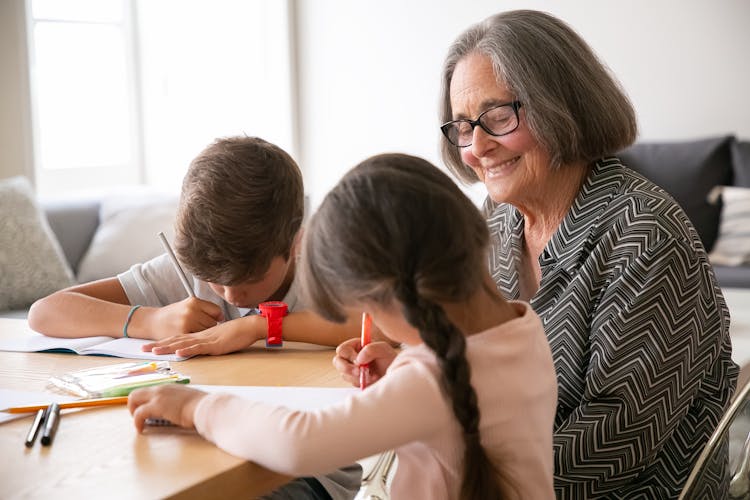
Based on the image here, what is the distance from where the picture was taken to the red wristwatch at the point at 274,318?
1648 millimetres

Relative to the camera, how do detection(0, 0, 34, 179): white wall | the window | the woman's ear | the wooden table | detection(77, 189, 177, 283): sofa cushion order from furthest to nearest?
the window, detection(0, 0, 34, 179): white wall, detection(77, 189, 177, 283): sofa cushion, the woman's ear, the wooden table

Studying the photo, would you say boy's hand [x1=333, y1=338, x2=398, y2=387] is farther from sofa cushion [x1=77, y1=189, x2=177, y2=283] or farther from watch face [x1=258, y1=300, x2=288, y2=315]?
sofa cushion [x1=77, y1=189, x2=177, y2=283]

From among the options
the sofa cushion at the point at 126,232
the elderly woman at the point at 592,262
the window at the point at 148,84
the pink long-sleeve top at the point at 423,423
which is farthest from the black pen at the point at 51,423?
the window at the point at 148,84

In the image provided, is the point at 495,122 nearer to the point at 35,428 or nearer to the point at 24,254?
the point at 35,428

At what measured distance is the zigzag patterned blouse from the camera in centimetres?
144

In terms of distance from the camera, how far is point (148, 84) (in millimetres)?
5645

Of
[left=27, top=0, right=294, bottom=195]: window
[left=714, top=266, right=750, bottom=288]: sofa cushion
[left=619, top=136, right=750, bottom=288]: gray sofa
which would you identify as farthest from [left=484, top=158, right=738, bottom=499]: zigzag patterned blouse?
[left=27, top=0, right=294, bottom=195]: window

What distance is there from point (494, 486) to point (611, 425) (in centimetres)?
42

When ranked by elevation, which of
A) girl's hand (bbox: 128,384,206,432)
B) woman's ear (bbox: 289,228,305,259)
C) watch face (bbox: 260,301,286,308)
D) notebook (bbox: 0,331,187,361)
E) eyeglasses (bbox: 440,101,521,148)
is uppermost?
eyeglasses (bbox: 440,101,521,148)

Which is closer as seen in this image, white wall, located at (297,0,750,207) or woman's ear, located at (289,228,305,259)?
woman's ear, located at (289,228,305,259)

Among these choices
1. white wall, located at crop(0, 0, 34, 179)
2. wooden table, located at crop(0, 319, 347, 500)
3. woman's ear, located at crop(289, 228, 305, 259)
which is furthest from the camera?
white wall, located at crop(0, 0, 34, 179)

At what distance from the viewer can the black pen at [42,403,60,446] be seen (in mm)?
1126

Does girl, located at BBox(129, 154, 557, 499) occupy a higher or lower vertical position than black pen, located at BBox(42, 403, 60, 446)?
higher

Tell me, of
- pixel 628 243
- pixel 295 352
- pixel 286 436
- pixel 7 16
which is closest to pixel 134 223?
pixel 7 16
